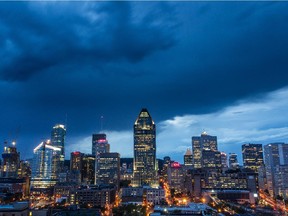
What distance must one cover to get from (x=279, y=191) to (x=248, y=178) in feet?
79.2

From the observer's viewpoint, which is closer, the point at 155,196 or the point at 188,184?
the point at 155,196

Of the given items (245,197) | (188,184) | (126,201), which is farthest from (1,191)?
(245,197)

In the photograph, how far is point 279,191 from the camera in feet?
612

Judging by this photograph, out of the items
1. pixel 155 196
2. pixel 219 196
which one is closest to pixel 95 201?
pixel 155 196

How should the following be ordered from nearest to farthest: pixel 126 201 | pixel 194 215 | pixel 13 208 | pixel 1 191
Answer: pixel 13 208 < pixel 194 215 < pixel 126 201 < pixel 1 191

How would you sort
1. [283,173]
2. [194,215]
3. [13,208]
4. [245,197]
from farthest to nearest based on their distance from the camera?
1. [283,173]
2. [245,197]
3. [194,215]
4. [13,208]

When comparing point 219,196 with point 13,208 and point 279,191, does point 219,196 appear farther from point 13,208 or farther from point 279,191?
point 13,208

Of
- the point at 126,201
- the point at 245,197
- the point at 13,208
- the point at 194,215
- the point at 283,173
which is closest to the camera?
the point at 13,208

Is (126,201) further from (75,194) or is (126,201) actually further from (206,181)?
(206,181)

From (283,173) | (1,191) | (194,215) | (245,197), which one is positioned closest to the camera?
(194,215)

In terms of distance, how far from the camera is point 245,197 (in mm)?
145000

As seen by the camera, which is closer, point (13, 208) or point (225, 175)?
point (13, 208)

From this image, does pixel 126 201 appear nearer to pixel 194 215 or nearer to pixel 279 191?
pixel 194 215

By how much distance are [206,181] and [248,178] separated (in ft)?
86.8
